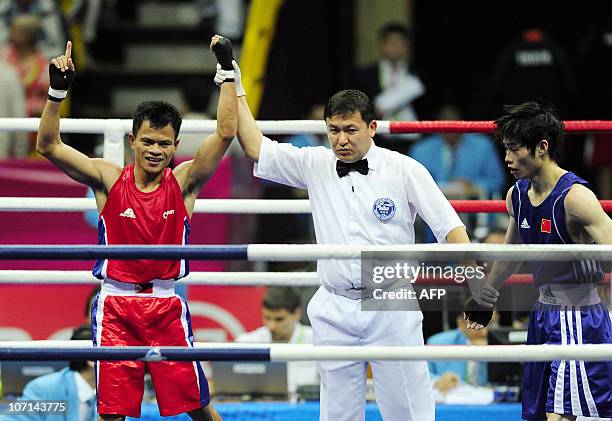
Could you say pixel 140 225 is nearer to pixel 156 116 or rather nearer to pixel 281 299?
pixel 156 116

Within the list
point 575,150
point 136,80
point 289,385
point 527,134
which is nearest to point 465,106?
point 575,150

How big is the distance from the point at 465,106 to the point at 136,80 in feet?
9.43

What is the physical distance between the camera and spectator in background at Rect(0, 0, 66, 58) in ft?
30.2

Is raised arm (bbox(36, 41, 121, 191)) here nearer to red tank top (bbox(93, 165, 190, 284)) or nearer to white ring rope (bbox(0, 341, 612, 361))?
red tank top (bbox(93, 165, 190, 284))

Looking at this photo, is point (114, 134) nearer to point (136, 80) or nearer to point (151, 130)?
point (151, 130)

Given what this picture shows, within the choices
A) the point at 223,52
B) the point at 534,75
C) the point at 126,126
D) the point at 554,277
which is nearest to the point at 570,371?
the point at 554,277

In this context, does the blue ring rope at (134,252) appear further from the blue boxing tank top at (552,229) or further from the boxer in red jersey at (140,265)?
the blue boxing tank top at (552,229)

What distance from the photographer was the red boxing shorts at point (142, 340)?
4473 mm

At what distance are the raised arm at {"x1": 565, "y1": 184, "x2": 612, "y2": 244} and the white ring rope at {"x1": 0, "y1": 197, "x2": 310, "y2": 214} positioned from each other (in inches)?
50.3

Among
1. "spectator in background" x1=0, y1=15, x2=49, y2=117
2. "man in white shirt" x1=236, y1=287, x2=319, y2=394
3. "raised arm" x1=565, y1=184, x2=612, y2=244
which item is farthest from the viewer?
"spectator in background" x1=0, y1=15, x2=49, y2=117

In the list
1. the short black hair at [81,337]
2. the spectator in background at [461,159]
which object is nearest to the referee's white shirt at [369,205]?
the short black hair at [81,337]

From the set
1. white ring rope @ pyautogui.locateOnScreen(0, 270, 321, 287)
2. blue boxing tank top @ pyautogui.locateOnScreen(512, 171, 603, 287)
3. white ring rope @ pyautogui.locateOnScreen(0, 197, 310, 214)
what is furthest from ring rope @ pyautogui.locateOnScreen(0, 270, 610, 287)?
blue boxing tank top @ pyautogui.locateOnScreen(512, 171, 603, 287)

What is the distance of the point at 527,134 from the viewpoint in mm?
4582

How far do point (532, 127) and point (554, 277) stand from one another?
1.90 ft
